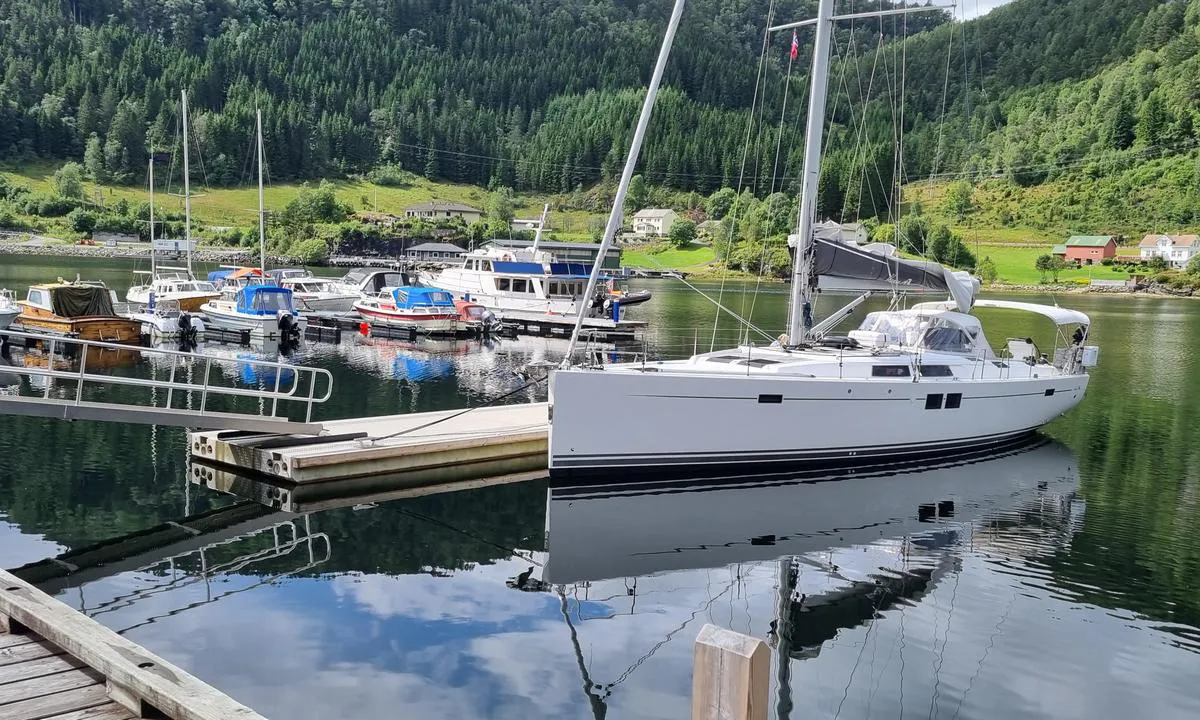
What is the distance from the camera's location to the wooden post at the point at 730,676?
5.29 meters

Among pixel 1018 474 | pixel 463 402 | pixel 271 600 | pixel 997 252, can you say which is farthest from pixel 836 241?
pixel 997 252

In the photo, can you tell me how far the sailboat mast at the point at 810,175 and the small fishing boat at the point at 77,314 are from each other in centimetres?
2942

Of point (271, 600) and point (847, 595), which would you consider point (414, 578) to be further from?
point (847, 595)

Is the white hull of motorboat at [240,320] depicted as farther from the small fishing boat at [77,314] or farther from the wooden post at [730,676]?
the wooden post at [730,676]

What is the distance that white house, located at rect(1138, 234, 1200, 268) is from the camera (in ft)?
463

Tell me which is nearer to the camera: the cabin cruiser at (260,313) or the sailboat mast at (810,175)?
the sailboat mast at (810,175)

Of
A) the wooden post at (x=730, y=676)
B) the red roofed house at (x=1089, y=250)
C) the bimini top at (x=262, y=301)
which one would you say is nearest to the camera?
the wooden post at (x=730, y=676)

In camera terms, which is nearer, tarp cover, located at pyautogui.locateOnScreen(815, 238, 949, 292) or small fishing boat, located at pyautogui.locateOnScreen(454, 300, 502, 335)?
tarp cover, located at pyautogui.locateOnScreen(815, 238, 949, 292)

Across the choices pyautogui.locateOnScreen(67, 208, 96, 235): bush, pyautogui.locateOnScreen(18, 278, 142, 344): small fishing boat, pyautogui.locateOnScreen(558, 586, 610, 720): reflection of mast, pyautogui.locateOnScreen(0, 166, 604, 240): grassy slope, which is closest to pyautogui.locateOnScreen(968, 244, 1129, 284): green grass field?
pyautogui.locateOnScreen(0, 166, 604, 240): grassy slope

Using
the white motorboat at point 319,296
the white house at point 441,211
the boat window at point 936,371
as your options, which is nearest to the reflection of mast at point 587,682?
the boat window at point 936,371

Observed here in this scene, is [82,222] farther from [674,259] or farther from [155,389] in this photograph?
[155,389]

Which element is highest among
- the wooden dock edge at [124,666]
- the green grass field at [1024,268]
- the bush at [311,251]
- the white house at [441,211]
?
the white house at [441,211]

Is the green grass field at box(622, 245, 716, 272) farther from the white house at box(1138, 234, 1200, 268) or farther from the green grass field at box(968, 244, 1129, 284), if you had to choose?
the white house at box(1138, 234, 1200, 268)

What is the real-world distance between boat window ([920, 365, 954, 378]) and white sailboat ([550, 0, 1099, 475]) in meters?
0.03
